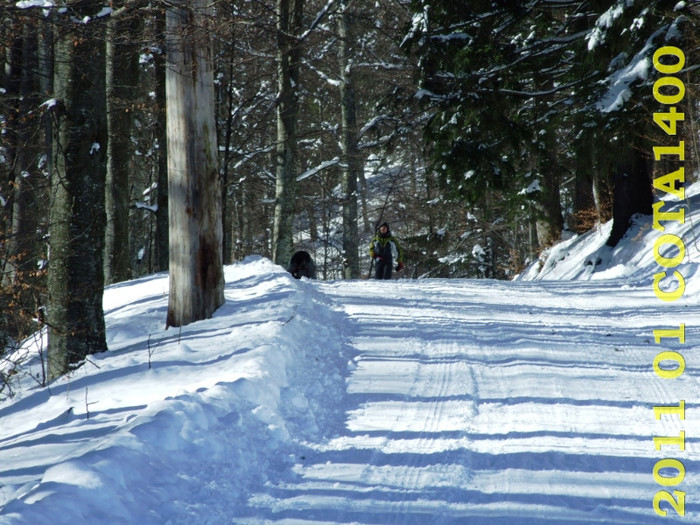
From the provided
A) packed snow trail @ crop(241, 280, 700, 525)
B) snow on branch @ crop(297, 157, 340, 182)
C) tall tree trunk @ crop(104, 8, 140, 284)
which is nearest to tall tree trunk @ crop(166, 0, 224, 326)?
packed snow trail @ crop(241, 280, 700, 525)

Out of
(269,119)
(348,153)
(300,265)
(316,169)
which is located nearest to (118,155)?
(300,265)

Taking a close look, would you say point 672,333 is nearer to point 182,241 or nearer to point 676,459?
point 676,459

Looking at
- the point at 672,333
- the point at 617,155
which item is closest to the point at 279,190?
the point at 617,155

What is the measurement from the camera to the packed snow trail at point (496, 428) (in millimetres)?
3689

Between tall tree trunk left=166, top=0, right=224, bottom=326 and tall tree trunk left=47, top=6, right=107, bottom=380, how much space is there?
85cm

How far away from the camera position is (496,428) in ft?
16.0

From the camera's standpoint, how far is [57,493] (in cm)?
326

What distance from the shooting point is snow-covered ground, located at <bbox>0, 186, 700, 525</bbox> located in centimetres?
361

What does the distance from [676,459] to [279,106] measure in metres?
13.3

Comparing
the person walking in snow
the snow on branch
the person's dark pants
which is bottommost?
the person's dark pants

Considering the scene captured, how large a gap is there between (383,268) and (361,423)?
10994 millimetres

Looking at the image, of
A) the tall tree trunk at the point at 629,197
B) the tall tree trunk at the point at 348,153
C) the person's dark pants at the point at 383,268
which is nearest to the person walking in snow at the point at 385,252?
the person's dark pants at the point at 383,268

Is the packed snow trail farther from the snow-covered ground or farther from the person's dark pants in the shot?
the person's dark pants

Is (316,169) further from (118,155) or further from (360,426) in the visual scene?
(360,426)
